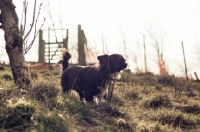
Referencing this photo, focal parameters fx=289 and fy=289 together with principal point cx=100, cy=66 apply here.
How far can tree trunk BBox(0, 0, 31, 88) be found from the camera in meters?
5.80

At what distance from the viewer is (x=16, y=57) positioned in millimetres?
5816

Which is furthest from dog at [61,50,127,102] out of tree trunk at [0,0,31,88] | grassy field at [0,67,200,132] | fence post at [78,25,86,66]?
fence post at [78,25,86,66]

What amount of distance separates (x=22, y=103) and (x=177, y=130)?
3.13m

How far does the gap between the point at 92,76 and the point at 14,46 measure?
2.25m

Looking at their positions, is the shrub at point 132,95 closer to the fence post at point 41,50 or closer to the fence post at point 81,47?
the fence post at point 81,47

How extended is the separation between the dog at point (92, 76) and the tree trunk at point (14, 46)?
4.81 feet

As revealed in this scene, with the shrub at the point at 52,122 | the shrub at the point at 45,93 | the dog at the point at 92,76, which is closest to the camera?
the shrub at the point at 52,122

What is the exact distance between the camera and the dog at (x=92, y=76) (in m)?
7.13

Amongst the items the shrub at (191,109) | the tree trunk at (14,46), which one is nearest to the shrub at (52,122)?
the tree trunk at (14,46)

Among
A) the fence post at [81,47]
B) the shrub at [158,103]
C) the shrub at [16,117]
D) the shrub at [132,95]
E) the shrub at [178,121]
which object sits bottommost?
the shrub at [178,121]

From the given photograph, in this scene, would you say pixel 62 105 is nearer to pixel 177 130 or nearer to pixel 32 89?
pixel 32 89

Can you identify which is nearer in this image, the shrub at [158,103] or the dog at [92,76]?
the dog at [92,76]

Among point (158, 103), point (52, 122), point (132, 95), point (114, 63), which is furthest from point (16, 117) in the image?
point (132, 95)

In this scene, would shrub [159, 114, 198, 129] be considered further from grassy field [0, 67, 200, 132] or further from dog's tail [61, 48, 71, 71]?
dog's tail [61, 48, 71, 71]
